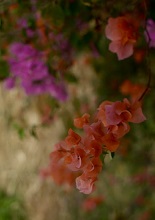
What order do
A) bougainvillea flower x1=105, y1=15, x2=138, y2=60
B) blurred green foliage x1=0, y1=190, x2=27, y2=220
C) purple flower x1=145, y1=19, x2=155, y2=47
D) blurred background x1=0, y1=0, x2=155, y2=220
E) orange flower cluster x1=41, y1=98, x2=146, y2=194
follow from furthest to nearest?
blurred green foliage x1=0, y1=190, x2=27, y2=220
blurred background x1=0, y1=0, x2=155, y2=220
purple flower x1=145, y1=19, x2=155, y2=47
bougainvillea flower x1=105, y1=15, x2=138, y2=60
orange flower cluster x1=41, y1=98, x2=146, y2=194

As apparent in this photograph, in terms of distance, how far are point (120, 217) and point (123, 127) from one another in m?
1.44

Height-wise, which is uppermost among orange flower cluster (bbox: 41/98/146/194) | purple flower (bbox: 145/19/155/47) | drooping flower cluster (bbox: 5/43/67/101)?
orange flower cluster (bbox: 41/98/146/194)

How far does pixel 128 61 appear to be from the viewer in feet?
7.63

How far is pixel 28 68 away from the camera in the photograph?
1.55 meters

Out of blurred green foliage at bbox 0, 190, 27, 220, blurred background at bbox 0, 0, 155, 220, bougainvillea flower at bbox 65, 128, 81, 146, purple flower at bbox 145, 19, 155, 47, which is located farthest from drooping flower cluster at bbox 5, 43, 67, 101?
blurred green foliage at bbox 0, 190, 27, 220

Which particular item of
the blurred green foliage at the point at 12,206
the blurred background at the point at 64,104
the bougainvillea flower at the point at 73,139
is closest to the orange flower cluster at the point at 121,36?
the blurred background at the point at 64,104

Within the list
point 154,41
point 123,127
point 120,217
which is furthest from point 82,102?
point 123,127

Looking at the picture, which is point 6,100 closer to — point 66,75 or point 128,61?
point 128,61

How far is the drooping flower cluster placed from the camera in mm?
1566

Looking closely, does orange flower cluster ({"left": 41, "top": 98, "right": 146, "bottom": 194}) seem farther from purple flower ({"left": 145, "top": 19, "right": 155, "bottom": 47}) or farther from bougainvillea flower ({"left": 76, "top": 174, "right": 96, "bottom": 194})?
purple flower ({"left": 145, "top": 19, "right": 155, "bottom": 47})

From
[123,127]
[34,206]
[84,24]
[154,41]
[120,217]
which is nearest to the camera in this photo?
[123,127]

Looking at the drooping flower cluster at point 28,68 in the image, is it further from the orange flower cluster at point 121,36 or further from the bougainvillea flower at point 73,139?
the bougainvillea flower at point 73,139

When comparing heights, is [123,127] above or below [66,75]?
above

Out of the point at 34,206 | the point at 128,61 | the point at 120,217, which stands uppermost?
the point at 128,61
